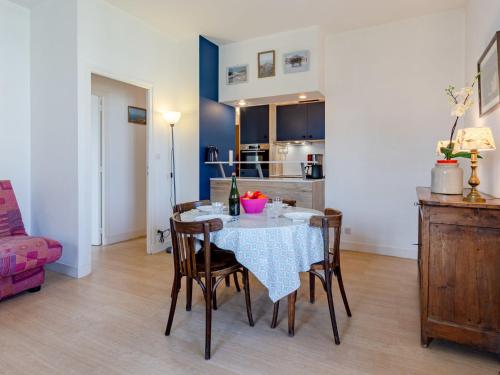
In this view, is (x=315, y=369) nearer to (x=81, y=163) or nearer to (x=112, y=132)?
(x=81, y=163)

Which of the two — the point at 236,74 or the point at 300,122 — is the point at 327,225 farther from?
the point at 300,122

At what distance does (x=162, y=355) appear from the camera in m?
1.93

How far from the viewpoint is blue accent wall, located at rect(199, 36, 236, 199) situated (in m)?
4.44

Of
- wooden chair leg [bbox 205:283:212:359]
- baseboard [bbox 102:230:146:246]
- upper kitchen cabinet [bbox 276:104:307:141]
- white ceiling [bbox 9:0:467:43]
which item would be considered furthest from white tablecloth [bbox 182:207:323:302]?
upper kitchen cabinet [bbox 276:104:307:141]

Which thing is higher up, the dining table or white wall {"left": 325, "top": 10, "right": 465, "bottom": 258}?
white wall {"left": 325, "top": 10, "right": 465, "bottom": 258}

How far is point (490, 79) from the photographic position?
238cm

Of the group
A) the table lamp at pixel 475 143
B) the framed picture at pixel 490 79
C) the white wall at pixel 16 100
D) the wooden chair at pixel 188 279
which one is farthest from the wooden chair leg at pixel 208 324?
the white wall at pixel 16 100

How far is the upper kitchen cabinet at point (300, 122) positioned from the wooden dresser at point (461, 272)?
419 cm

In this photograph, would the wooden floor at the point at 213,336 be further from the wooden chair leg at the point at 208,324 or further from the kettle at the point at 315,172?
the kettle at the point at 315,172

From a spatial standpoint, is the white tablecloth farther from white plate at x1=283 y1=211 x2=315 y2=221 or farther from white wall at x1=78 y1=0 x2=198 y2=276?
white wall at x1=78 y1=0 x2=198 y2=276

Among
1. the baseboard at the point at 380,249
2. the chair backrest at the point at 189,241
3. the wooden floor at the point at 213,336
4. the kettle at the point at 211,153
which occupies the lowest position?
the wooden floor at the point at 213,336

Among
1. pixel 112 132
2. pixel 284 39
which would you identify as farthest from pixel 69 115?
pixel 284 39

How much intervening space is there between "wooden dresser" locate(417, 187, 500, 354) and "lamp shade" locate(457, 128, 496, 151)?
0.32 m

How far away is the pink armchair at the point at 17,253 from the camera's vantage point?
2576 mm
